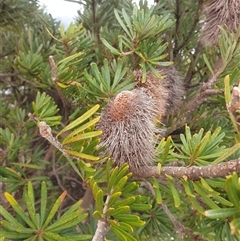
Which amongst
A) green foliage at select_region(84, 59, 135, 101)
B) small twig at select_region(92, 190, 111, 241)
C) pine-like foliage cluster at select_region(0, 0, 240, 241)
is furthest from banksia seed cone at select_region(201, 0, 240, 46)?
small twig at select_region(92, 190, 111, 241)

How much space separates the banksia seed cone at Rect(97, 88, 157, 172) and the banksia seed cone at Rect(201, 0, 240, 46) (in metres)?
0.18

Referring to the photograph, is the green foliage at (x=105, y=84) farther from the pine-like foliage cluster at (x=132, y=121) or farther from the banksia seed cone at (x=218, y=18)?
the banksia seed cone at (x=218, y=18)

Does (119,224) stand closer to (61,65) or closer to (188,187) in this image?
(188,187)

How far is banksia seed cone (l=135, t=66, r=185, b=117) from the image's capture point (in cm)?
47

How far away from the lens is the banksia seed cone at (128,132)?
37 cm

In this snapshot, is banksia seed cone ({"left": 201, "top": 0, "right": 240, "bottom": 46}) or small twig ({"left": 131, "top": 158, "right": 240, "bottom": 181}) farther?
banksia seed cone ({"left": 201, "top": 0, "right": 240, "bottom": 46})

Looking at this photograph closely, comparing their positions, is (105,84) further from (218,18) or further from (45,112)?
(218,18)

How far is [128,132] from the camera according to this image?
375 mm

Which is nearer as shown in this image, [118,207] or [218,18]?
[118,207]

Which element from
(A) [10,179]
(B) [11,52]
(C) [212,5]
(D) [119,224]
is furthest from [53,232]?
(B) [11,52]

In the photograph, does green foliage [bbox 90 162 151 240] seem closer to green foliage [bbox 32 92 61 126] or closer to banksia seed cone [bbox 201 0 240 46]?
green foliage [bbox 32 92 61 126]

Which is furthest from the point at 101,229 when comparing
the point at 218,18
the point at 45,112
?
the point at 218,18

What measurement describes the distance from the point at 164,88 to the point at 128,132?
148mm

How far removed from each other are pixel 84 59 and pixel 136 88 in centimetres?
12
